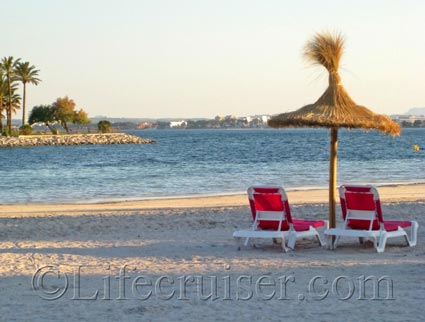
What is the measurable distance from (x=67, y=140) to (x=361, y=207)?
91.0 metres

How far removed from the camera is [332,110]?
10078mm

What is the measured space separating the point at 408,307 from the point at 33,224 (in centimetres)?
907

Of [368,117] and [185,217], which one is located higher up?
[368,117]

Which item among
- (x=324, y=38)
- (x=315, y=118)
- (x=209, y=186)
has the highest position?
(x=324, y=38)

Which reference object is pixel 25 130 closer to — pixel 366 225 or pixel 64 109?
pixel 64 109

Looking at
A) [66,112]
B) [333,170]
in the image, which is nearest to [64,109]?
[66,112]

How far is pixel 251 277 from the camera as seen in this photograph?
27.5 feet

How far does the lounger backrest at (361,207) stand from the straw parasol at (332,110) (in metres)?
0.59

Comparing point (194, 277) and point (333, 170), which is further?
point (333, 170)

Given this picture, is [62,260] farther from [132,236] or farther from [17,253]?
[132,236]

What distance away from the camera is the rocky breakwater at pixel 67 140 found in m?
90.9

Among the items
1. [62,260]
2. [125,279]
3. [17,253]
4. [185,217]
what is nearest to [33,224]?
[185,217]

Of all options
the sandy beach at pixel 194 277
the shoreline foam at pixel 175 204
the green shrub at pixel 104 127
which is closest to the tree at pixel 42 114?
the green shrub at pixel 104 127

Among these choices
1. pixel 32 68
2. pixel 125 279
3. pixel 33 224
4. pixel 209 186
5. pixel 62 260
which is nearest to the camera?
pixel 125 279
